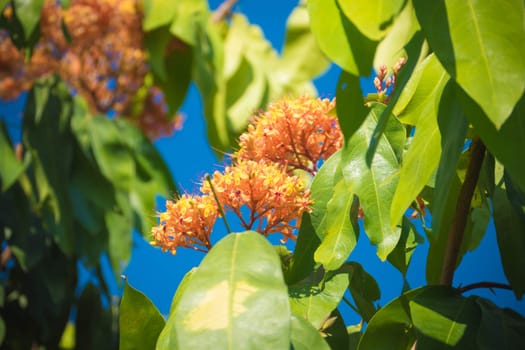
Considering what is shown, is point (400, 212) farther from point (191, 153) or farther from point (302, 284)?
point (191, 153)

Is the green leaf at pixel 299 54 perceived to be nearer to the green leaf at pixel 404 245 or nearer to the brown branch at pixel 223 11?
the brown branch at pixel 223 11

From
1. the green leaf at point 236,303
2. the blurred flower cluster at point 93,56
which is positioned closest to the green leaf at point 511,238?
the green leaf at point 236,303

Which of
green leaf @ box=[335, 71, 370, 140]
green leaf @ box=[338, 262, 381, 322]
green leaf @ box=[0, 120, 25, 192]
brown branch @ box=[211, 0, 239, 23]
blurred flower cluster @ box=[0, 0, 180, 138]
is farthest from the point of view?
brown branch @ box=[211, 0, 239, 23]

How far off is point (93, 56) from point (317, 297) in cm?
185

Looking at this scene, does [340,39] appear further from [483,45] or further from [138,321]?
[138,321]

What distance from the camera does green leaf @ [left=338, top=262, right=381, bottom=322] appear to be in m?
0.60

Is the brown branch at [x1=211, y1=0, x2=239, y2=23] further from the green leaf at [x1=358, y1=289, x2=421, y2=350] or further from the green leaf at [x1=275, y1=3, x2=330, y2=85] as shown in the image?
the green leaf at [x1=358, y1=289, x2=421, y2=350]

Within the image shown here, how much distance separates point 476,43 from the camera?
41 cm

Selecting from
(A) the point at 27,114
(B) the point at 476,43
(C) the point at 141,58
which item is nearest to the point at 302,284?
(B) the point at 476,43

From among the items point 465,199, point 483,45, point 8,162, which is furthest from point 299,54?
point 483,45

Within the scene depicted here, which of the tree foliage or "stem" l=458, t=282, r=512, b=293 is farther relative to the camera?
"stem" l=458, t=282, r=512, b=293

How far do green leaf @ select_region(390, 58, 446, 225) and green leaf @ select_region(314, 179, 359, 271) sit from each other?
55 mm

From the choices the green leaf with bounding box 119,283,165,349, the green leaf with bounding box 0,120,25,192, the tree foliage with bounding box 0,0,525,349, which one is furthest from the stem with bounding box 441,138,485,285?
the green leaf with bounding box 0,120,25,192

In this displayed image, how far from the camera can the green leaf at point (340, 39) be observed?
0.43 meters
